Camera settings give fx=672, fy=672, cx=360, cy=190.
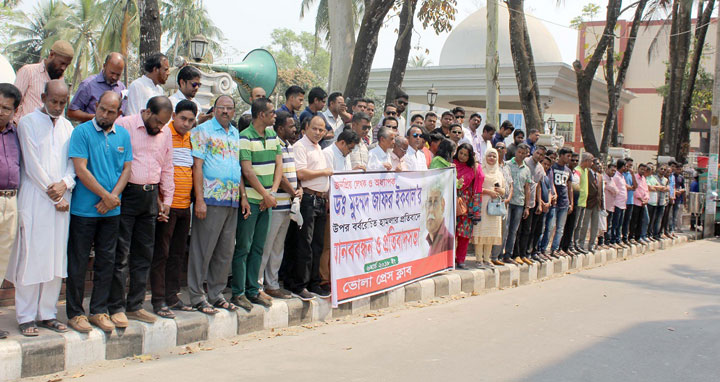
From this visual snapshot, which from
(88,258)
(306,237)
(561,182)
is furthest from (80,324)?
(561,182)

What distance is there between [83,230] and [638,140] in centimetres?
4711

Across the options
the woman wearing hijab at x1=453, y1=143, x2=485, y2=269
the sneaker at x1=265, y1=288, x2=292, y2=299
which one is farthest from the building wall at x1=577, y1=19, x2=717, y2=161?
the sneaker at x1=265, y1=288, x2=292, y2=299

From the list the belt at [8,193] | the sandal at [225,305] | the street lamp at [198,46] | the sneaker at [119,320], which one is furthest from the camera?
the street lamp at [198,46]

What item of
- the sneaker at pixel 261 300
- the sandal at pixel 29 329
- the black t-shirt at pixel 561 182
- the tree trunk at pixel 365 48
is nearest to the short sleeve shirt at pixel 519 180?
the black t-shirt at pixel 561 182

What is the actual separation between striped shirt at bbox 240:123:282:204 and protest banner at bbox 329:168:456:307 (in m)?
0.73

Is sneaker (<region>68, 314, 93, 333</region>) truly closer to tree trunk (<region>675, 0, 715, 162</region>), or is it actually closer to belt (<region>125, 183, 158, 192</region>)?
belt (<region>125, 183, 158, 192</region>)

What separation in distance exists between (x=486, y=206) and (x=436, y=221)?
1.21 metres

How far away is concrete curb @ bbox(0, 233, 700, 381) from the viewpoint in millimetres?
4469

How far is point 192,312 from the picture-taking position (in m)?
5.77

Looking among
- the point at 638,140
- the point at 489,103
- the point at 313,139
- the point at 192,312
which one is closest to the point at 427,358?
the point at 192,312

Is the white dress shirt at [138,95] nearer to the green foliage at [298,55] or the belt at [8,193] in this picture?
the belt at [8,193]

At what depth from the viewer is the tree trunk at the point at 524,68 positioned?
48.0 ft

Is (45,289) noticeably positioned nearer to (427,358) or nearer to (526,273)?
(427,358)

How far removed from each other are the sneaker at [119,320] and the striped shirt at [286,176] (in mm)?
1848
